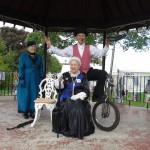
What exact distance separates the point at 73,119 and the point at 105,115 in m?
0.91

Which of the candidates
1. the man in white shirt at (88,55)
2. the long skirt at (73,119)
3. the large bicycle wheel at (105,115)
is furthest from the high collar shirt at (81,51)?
the long skirt at (73,119)

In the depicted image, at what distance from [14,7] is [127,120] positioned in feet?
13.0

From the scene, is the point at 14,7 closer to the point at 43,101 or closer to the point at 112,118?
the point at 43,101

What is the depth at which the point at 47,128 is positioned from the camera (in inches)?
214

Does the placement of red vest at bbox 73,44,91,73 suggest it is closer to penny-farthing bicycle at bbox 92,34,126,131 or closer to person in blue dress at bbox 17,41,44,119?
penny-farthing bicycle at bbox 92,34,126,131

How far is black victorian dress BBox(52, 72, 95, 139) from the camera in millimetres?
4797

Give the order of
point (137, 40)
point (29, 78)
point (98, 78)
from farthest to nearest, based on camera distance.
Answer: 1. point (137, 40)
2. point (29, 78)
3. point (98, 78)

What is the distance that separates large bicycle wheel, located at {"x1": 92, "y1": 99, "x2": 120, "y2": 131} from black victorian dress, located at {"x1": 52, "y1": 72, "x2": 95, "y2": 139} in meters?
0.45

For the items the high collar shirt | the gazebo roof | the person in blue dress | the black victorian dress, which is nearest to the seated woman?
the black victorian dress

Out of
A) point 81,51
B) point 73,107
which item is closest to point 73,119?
point 73,107

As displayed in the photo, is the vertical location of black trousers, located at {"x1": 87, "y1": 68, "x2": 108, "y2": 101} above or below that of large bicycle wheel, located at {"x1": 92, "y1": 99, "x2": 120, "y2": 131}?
above

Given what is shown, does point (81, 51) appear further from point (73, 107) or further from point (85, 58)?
point (73, 107)

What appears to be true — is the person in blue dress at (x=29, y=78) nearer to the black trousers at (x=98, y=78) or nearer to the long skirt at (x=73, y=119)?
the black trousers at (x=98, y=78)

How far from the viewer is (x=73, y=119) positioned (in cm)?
483
